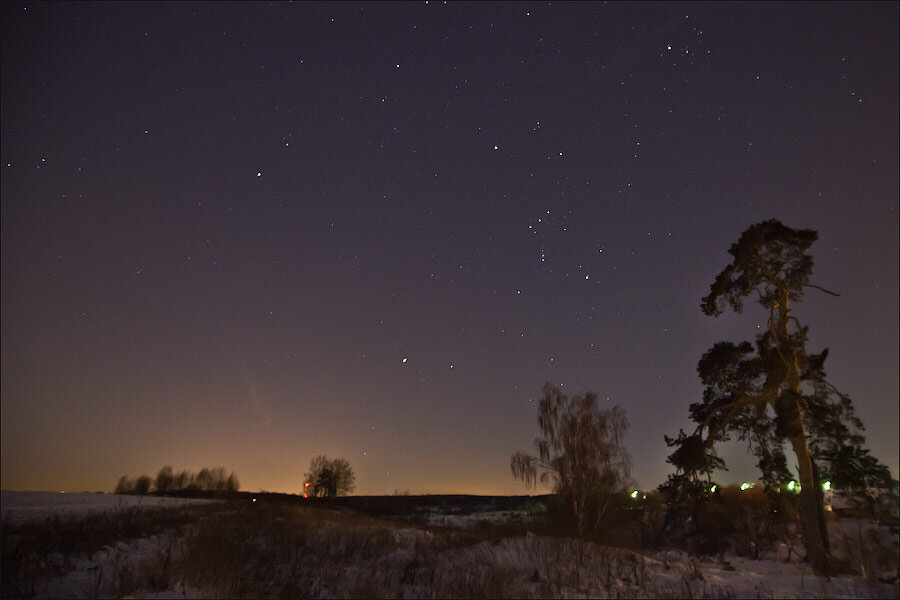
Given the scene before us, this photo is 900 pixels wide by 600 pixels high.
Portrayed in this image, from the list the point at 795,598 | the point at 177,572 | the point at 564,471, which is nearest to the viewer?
the point at 177,572

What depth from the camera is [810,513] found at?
609 inches

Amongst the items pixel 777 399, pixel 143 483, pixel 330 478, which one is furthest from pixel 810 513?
pixel 143 483

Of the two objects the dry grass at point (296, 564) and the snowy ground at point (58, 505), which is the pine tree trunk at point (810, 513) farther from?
the snowy ground at point (58, 505)

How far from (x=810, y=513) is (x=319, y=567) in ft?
52.5

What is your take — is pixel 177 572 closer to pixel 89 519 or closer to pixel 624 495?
pixel 89 519

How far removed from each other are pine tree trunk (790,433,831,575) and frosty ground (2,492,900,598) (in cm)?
63

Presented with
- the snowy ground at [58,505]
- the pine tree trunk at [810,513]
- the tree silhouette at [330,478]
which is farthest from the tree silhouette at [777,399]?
the tree silhouette at [330,478]

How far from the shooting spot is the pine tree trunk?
48.3 feet

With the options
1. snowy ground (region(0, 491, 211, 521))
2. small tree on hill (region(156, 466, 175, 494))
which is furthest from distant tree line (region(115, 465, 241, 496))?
snowy ground (region(0, 491, 211, 521))

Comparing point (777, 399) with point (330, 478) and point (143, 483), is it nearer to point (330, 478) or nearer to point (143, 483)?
point (330, 478)

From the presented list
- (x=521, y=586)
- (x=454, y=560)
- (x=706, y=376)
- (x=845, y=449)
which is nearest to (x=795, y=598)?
(x=521, y=586)

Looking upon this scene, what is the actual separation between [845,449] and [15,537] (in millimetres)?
24776

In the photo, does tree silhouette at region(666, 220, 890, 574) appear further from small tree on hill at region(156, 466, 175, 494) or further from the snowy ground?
small tree on hill at region(156, 466, 175, 494)

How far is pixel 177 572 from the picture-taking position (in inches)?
370
